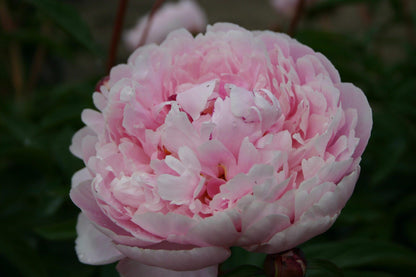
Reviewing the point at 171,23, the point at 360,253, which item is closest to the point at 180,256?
the point at 360,253

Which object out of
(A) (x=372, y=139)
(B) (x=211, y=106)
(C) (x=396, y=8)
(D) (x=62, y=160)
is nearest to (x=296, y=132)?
(B) (x=211, y=106)

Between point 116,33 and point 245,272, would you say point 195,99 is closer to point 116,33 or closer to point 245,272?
point 245,272

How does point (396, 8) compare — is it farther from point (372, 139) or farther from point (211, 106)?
point (211, 106)

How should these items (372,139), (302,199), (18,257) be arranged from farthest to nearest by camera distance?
(372,139), (18,257), (302,199)

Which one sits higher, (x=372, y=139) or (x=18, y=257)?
(x=372, y=139)

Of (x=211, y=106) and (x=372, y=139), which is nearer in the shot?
(x=211, y=106)

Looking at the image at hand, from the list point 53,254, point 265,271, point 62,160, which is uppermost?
point 265,271

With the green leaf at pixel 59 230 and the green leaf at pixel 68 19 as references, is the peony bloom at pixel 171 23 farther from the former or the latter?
the green leaf at pixel 59 230
